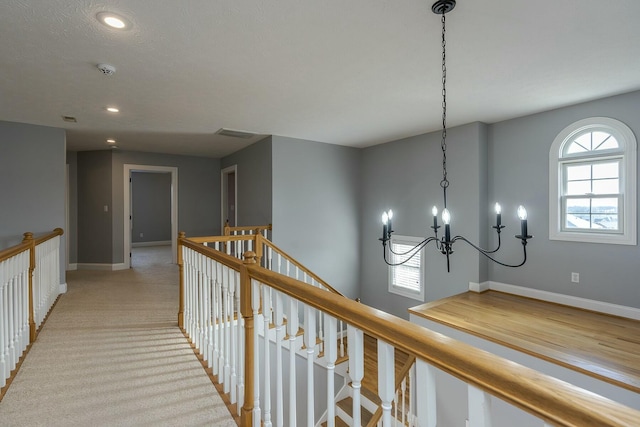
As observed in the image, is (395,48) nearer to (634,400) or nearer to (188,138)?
(634,400)

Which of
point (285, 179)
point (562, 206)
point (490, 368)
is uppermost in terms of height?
point (285, 179)

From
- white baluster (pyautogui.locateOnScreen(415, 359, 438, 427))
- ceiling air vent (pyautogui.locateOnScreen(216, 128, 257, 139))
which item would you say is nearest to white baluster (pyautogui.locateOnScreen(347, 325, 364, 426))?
white baluster (pyautogui.locateOnScreen(415, 359, 438, 427))

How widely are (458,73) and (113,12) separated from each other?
2.65 metres

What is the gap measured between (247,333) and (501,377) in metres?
1.28

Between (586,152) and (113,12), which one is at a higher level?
(113,12)

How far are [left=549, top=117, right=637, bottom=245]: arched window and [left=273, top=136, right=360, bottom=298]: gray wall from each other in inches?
124

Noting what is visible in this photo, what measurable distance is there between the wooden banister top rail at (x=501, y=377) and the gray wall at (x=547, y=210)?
402 cm

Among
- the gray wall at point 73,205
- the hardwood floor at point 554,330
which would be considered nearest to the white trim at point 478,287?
the hardwood floor at point 554,330

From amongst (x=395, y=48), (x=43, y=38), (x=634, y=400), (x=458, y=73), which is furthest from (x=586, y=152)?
(x=43, y=38)

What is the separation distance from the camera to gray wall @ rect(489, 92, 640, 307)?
3359 mm

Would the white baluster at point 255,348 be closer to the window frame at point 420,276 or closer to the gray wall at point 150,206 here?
the window frame at point 420,276

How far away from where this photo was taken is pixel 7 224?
158 inches

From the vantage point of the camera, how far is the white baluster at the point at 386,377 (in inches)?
33.4

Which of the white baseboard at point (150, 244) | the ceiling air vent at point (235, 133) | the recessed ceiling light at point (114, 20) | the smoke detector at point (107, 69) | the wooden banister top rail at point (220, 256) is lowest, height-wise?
the white baseboard at point (150, 244)
